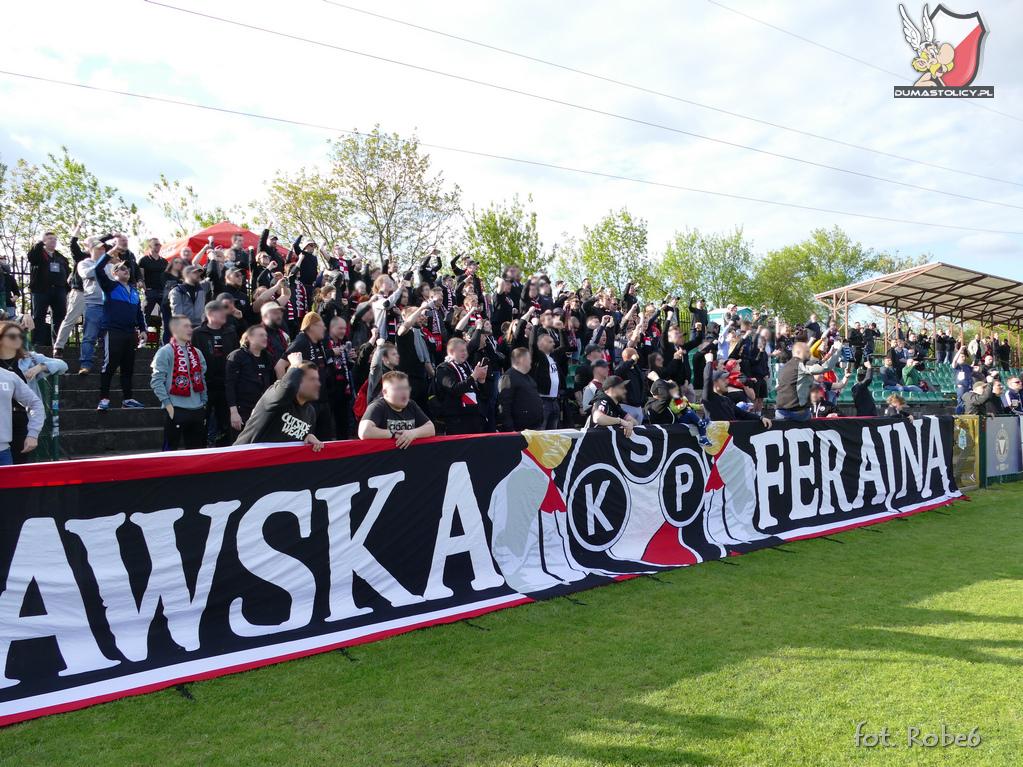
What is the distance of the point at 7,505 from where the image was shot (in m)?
3.63

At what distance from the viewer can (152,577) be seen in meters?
4.02

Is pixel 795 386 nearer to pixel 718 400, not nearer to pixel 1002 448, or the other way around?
pixel 718 400

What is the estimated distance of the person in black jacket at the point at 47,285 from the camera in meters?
10.1

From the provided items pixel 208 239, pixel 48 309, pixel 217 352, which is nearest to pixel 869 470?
pixel 217 352

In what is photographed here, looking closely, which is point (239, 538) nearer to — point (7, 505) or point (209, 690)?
point (209, 690)

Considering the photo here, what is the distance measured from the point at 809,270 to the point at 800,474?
64.5 meters

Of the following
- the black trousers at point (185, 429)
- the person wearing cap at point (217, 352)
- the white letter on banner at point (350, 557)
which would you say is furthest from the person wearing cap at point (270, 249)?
the white letter on banner at point (350, 557)

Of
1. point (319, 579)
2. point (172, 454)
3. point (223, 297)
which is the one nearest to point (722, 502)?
point (319, 579)

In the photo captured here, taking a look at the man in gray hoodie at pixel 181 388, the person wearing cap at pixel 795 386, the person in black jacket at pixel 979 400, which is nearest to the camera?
the man in gray hoodie at pixel 181 388

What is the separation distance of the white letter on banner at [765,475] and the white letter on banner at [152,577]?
6.17 m

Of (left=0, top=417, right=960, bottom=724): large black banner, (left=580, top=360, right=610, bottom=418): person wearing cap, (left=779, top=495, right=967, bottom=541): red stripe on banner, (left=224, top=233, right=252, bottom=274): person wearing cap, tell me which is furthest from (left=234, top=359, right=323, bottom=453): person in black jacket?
(left=224, top=233, right=252, bottom=274): person wearing cap

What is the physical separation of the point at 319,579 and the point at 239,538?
648 mm

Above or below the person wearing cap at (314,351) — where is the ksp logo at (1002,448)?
below

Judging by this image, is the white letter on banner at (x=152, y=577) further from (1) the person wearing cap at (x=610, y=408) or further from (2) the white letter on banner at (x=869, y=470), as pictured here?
(2) the white letter on banner at (x=869, y=470)
